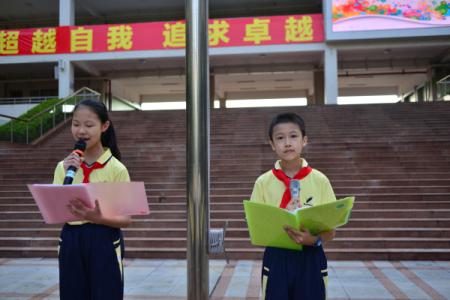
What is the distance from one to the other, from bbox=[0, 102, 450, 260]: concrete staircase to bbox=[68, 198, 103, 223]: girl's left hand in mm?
3746

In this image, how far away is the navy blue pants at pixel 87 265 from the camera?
6.38 feet

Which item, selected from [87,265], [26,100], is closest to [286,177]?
[87,265]

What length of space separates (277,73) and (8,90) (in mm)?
12809

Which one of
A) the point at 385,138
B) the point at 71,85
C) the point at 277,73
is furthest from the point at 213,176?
the point at 277,73

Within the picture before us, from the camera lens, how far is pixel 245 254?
17.7 ft

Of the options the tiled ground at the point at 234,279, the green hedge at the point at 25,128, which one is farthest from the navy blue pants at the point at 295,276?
the green hedge at the point at 25,128

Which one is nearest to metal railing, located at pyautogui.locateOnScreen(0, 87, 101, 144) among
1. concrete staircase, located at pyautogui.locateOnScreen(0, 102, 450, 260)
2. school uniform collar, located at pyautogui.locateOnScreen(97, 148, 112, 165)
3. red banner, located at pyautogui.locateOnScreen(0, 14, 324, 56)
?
concrete staircase, located at pyautogui.locateOnScreen(0, 102, 450, 260)

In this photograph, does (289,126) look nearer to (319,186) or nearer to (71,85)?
(319,186)

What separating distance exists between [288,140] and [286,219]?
0.42 m

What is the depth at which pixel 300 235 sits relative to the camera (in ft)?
5.93

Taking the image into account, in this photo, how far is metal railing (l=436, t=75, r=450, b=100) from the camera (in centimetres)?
1380

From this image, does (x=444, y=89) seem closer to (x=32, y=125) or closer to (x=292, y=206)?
(x=32, y=125)

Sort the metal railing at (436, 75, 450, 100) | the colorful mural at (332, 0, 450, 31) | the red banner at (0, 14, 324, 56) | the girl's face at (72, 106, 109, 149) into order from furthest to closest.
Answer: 1. the red banner at (0, 14, 324, 56)
2. the colorful mural at (332, 0, 450, 31)
3. the metal railing at (436, 75, 450, 100)
4. the girl's face at (72, 106, 109, 149)

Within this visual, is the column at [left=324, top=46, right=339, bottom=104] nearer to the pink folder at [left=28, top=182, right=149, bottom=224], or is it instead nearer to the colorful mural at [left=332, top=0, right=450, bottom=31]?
the colorful mural at [left=332, top=0, right=450, bottom=31]
